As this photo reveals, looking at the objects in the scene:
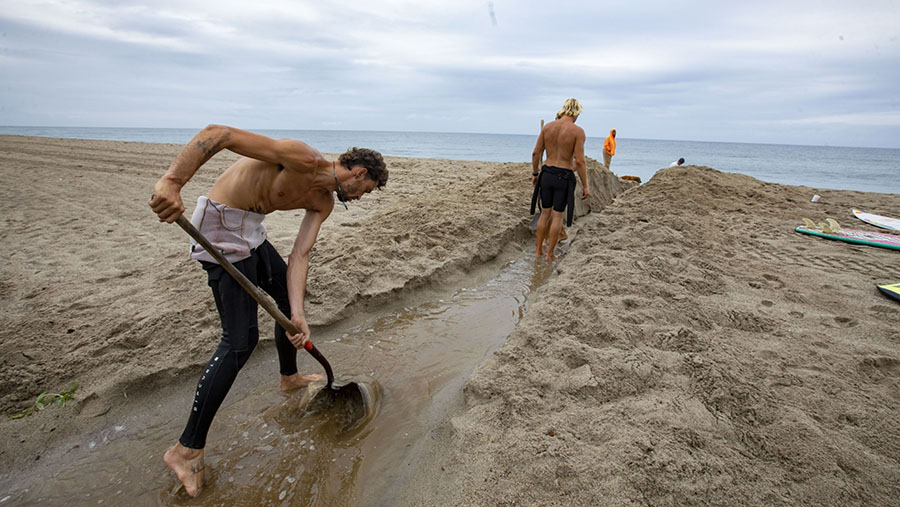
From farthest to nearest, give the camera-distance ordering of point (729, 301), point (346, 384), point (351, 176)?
point (729, 301)
point (346, 384)
point (351, 176)

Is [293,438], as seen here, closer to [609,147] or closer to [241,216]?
[241,216]

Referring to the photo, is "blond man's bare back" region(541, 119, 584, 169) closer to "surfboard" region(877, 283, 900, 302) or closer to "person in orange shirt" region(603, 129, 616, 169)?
"surfboard" region(877, 283, 900, 302)

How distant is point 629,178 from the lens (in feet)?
37.6

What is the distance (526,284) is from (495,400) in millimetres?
2557

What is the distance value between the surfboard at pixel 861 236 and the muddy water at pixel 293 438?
4.51 meters

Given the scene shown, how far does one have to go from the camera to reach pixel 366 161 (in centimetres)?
226

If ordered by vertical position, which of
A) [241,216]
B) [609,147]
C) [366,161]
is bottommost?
[241,216]

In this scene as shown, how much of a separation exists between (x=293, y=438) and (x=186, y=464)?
1.67ft

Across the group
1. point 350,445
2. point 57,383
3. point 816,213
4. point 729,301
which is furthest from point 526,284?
point 816,213

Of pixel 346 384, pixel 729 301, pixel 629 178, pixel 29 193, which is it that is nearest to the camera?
pixel 346 384

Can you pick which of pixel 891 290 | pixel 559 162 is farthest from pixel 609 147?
pixel 891 290

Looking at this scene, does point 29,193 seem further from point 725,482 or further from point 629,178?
point 629,178

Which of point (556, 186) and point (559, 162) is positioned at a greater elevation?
point (559, 162)

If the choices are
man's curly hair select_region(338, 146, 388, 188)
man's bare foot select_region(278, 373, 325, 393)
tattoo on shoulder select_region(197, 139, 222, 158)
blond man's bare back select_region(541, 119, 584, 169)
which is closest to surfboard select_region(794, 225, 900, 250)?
blond man's bare back select_region(541, 119, 584, 169)
